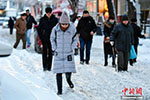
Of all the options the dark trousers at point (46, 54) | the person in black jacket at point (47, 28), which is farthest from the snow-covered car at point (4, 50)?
the dark trousers at point (46, 54)

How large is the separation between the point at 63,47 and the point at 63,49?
42 millimetres

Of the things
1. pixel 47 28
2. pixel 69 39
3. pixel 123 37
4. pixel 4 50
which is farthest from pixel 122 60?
pixel 4 50

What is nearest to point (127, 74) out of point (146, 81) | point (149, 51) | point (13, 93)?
point (146, 81)

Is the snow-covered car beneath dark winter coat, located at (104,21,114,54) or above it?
above

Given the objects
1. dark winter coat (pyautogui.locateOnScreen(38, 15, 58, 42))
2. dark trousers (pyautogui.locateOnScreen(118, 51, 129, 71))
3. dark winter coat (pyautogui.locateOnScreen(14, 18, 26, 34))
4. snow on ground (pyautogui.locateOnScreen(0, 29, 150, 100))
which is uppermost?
dark winter coat (pyautogui.locateOnScreen(38, 15, 58, 42))

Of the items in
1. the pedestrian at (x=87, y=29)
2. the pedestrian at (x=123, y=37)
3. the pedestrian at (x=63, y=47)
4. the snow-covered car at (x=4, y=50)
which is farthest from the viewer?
the pedestrian at (x=87, y=29)

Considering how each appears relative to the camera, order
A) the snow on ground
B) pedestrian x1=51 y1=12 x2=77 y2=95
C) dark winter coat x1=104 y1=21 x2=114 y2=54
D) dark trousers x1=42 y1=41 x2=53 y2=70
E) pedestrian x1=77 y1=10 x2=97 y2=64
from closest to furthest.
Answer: the snow on ground < pedestrian x1=51 y1=12 x2=77 y2=95 < dark trousers x1=42 y1=41 x2=53 y2=70 < dark winter coat x1=104 y1=21 x2=114 y2=54 < pedestrian x1=77 y1=10 x2=97 y2=64

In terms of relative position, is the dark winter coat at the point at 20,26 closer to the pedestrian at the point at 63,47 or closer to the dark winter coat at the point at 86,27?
the dark winter coat at the point at 86,27

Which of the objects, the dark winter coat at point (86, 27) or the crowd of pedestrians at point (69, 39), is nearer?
the crowd of pedestrians at point (69, 39)

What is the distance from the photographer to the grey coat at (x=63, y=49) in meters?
7.79

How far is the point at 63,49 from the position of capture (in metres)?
7.86

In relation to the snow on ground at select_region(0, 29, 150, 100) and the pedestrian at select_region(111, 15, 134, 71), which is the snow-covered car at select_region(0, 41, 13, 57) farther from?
the pedestrian at select_region(111, 15, 134, 71)

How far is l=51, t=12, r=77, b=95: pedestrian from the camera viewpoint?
7789mm

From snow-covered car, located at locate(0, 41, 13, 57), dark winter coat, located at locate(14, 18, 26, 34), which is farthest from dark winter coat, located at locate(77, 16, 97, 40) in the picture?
snow-covered car, located at locate(0, 41, 13, 57)
